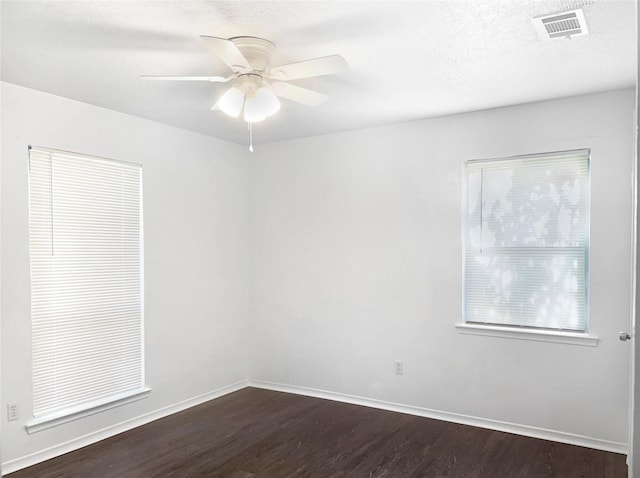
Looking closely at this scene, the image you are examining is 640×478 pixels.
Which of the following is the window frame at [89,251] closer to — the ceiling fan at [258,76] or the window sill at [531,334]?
the ceiling fan at [258,76]

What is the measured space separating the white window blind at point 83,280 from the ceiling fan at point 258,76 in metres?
1.56

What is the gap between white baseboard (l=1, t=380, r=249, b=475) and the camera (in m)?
3.19

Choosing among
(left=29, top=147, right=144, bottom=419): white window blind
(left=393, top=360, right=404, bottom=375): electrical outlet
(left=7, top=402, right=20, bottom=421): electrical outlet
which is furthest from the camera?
(left=393, top=360, right=404, bottom=375): electrical outlet

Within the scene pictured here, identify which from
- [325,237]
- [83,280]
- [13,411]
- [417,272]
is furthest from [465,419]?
[13,411]

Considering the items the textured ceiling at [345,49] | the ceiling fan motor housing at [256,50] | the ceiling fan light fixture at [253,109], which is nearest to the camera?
the textured ceiling at [345,49]

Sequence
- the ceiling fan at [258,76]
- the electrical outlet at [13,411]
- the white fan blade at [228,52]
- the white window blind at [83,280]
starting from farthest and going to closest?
the white window blind at [83,280], the electrical outlet at [13,411], the ceiling fan at [258,76], the white fan blade at [228,52]

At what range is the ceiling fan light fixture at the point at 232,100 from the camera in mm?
2555

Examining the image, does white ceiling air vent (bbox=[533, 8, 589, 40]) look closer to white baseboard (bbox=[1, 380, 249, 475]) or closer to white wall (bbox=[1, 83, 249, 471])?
white wall (bbox=[1, 83, 249, 471])

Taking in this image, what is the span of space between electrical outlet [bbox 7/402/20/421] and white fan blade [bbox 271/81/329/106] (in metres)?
2.65

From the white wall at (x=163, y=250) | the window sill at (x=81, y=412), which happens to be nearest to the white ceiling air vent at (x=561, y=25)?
the white wall at (x=163, y=250)

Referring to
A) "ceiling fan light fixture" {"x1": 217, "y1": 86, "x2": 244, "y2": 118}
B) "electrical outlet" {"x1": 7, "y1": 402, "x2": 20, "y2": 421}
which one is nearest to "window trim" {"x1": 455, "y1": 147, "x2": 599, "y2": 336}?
"ceiling fan light fixture" {"x1": 217, "y1": 86, "x2": 244, "y2": 118}

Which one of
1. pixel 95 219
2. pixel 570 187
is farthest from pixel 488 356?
pixel 95 219

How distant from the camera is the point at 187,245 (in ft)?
14.7

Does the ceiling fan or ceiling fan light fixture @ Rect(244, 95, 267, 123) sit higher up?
the ceiling fan
